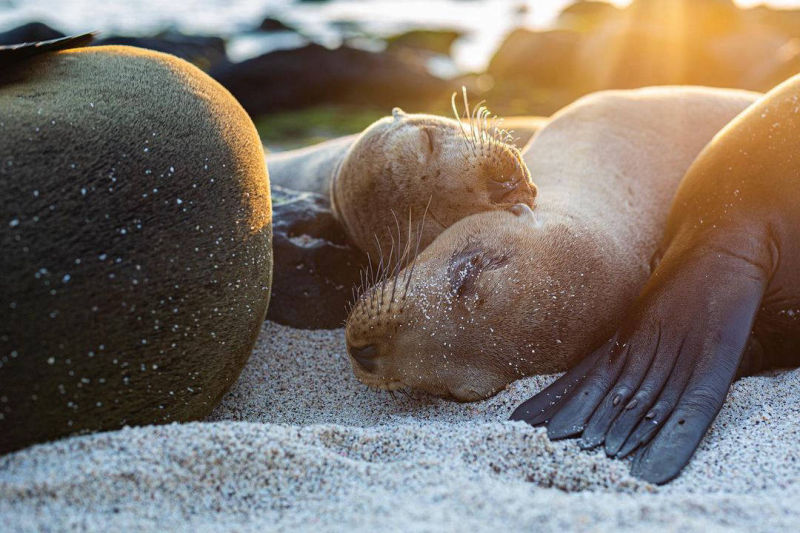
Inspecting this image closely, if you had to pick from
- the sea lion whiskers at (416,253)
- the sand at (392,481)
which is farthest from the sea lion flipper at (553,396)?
the sea lion whiskers at (416,253)

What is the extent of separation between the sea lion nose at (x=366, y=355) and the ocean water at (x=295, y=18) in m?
10.3

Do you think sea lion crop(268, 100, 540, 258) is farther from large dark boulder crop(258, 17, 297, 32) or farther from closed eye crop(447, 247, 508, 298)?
large dark boulder crop(258, 17, 297, 32)

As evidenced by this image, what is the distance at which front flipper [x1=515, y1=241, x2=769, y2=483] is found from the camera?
2.52 meters

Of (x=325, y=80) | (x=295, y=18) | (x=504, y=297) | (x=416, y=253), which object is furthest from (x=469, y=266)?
(x=295, y=18)

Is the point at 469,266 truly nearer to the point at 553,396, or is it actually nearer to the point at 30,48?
the point at 553,396

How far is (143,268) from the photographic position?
240 cm

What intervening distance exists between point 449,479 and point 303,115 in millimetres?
7315

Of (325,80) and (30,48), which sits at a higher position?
(30,48)

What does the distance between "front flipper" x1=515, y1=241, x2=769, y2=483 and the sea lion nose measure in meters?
0.54

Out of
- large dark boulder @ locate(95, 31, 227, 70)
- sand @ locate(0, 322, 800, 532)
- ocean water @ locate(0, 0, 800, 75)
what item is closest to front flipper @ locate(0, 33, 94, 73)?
sand @ locate(0, 322, 800, 532)

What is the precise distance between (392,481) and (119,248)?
0.99 m

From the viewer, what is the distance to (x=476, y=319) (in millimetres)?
2855

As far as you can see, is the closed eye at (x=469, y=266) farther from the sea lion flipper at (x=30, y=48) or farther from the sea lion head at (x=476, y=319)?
the sea lion flipper at (x=30, y=48)

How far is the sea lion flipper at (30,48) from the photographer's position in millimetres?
2850
